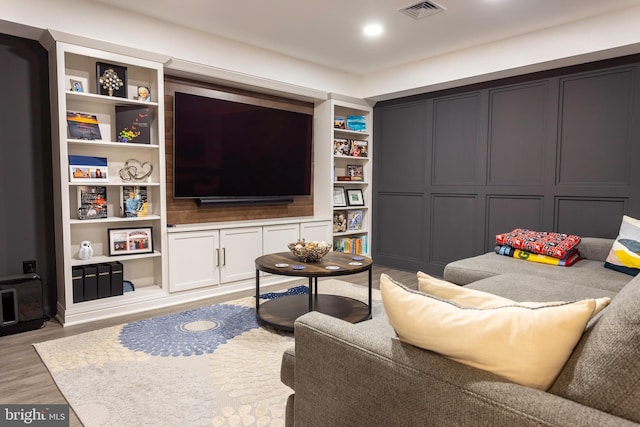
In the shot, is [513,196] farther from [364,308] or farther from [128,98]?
[128,98]

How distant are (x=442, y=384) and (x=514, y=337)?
0.22m

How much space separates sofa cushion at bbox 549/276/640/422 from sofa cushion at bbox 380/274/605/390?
0.10 feet

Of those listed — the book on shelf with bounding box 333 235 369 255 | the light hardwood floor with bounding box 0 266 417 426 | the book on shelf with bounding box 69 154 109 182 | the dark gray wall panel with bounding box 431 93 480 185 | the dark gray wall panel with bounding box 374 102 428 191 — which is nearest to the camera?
the light hardwood floor with bounding box 0 266 417 426

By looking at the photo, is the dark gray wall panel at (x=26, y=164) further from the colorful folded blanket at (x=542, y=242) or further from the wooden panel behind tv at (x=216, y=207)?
the colorful folded blanket at (x=542, y=242)

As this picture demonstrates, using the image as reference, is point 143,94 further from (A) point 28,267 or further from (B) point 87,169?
(A) point 28,267

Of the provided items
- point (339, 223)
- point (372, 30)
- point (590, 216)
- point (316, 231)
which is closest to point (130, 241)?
point (316, 231)

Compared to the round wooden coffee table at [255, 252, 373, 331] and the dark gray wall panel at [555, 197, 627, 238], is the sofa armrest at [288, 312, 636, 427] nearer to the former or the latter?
the round wooden coffee table at [255, 252, 373, 331]

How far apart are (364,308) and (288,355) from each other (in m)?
1.86

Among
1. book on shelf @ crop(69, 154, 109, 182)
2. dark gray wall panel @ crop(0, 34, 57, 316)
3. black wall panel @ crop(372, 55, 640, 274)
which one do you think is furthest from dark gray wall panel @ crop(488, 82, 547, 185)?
dark gray wall panel @ crop(0, 34, 57, 316)

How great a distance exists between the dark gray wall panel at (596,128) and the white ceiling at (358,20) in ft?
2.08

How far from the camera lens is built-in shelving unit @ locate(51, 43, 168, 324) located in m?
3.23

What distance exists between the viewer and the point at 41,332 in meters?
3.11

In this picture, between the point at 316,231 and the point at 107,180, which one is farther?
the point at 316,231

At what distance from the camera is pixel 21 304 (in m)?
3.09
